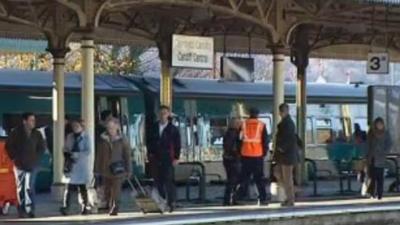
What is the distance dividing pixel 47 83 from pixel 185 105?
4031 millimetres

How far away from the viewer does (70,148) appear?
14.9 metres

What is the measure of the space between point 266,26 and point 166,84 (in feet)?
8.84

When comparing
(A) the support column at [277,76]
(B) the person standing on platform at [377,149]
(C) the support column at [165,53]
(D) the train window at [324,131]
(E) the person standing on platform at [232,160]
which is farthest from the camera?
(D) the train window at [324,131]

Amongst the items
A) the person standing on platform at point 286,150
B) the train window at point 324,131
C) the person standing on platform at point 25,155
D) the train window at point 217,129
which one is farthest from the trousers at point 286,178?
the train window at point 324,131

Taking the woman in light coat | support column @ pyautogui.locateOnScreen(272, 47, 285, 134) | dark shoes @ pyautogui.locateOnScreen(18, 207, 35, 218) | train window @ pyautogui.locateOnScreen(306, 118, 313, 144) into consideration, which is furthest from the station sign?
train window @ pyautogui.locateOnScreen(306, 118, 313, 144)

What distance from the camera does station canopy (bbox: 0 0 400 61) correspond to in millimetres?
17125

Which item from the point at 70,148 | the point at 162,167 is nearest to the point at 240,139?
the point at 162,167

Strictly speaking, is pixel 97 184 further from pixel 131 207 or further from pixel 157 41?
pixel 157 41

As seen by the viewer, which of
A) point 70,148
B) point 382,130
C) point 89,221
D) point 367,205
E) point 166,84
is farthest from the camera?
point 166,84

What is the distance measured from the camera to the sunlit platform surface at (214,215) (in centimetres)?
1331

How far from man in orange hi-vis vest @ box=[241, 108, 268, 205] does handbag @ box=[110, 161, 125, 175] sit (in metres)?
2.82

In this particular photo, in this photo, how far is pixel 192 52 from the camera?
56.3 ft

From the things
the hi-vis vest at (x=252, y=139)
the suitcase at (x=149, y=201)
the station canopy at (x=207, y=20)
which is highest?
the station canopy at (x=207, y=20)

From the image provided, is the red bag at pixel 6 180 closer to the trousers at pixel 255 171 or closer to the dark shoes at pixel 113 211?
the dark shoes at pixel 113 211
